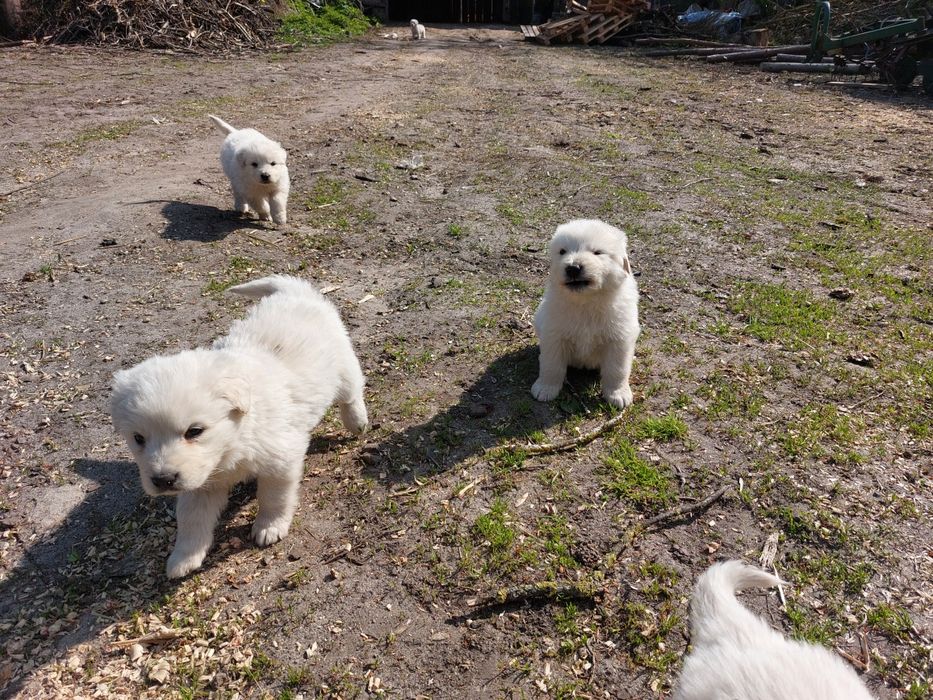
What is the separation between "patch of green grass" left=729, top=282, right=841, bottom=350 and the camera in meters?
4.88

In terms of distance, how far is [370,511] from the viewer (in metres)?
3.45

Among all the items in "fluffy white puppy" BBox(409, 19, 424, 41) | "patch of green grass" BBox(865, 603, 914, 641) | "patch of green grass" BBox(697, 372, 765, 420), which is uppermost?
"fluffy white puppy" BBox(409, 19, 424, 41)

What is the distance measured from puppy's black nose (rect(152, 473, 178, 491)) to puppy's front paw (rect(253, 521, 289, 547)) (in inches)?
27.6

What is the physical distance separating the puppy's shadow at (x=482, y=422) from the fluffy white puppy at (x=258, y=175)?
149 inches

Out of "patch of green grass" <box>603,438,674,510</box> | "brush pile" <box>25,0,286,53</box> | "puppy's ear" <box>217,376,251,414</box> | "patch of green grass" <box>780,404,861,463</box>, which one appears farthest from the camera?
"brush pile" <box>25,0,286,53</box>

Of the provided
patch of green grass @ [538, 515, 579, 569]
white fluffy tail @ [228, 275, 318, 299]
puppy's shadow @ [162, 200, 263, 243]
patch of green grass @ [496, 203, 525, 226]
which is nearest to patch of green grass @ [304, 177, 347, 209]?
puppy's shadow @ [162, 200, 263, 243]

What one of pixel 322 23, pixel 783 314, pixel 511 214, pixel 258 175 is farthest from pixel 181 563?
pixel 322 23

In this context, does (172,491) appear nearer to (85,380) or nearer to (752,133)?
(85,380)

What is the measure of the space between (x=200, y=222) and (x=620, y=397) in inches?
205

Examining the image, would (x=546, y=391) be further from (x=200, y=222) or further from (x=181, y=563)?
(x=200, y=222)

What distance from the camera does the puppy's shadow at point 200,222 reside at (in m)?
6.64

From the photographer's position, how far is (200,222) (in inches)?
274

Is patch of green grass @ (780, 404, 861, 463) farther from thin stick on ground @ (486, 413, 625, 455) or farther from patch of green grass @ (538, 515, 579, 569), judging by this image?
patch of green grass @ (538, 515, 579, 569)

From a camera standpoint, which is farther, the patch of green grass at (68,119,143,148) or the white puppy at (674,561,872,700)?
the patch of green grass at (68,119,143,148)
